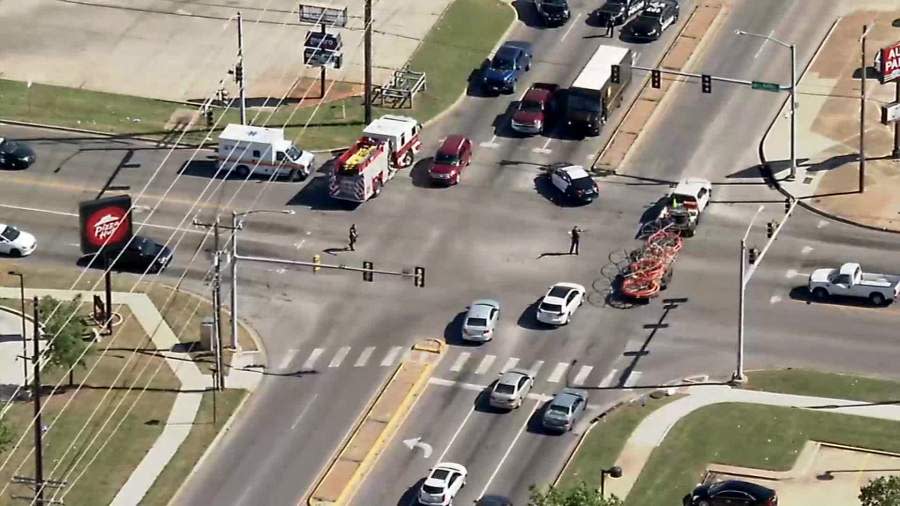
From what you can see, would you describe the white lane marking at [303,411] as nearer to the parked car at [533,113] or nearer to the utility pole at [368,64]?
the utility pole at [368,64]

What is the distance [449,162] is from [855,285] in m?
24.4

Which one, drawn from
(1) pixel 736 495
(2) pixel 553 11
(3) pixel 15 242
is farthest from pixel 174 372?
(2) pixel 553 11

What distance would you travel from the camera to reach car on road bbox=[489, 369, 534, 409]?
119938 mm

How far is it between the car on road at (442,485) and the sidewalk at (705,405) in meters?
7.57

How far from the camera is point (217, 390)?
122 meters

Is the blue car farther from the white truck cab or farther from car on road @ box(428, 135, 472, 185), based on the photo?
the white truck cab

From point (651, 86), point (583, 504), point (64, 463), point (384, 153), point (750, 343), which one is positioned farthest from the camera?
point (651, 86)

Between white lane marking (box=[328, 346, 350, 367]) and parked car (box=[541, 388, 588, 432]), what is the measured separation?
35.7 feet

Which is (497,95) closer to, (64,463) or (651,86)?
(651,86)

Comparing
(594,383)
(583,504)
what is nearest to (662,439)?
(594,383)

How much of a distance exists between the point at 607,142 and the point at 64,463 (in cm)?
4239

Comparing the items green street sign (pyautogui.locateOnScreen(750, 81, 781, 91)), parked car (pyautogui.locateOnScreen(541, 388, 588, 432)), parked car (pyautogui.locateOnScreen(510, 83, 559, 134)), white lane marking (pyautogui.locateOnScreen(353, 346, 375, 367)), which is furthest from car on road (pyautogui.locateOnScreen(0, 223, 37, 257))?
green street sign (pyautogui.locateOnScreen(750, 81, 781, 91))

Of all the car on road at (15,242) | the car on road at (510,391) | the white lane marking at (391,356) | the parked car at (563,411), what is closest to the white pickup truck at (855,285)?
the parked car at (563,411)

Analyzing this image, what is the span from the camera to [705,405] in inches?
4764
